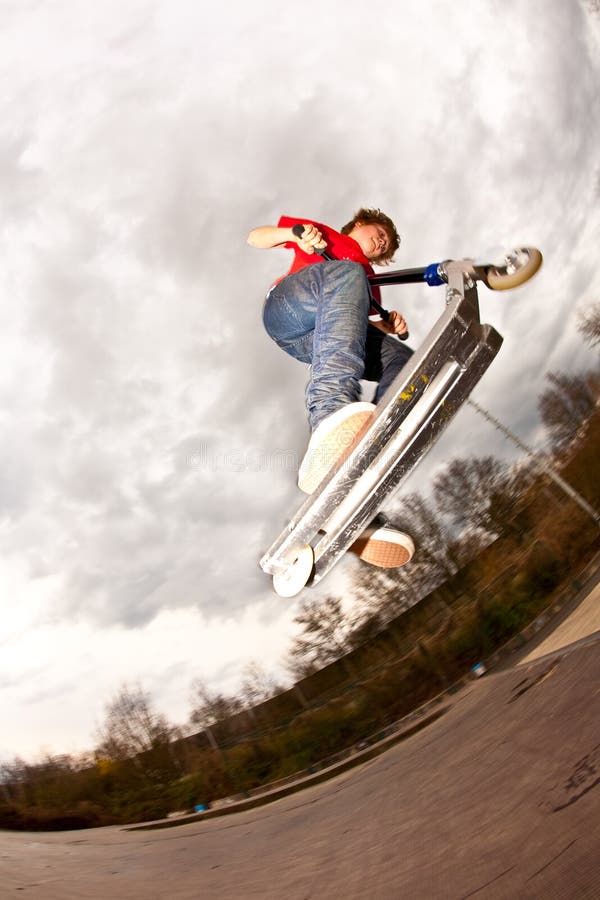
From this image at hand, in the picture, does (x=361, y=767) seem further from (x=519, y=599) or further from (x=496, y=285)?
(x=496, y=285)

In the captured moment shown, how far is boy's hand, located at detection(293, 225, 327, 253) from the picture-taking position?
7.50 ft

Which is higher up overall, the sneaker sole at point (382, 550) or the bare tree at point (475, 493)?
the bare tree at point (475, 493)

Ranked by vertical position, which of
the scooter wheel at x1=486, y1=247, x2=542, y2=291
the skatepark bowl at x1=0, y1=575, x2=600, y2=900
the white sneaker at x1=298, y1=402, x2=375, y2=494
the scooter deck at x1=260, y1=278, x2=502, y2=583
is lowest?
the skatepark bowl at x1=0, y1=575, x2=600, y2=900

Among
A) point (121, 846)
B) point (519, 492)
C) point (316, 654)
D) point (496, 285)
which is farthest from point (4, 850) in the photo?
point (519, 492)

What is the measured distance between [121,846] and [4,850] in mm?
1016

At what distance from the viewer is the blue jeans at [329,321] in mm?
2133

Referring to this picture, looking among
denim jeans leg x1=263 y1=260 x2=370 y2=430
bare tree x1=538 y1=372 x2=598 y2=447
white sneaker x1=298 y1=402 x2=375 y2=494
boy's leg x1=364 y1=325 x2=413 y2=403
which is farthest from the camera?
bare tree x1=538 y1=372 x2=598 y2=447

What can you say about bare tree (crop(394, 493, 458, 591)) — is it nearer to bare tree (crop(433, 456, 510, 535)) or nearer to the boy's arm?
bare tree (crop(433, 456, 510, 535))

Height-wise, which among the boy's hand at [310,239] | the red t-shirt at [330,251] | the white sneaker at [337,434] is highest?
the red t-shirt at [330,251]

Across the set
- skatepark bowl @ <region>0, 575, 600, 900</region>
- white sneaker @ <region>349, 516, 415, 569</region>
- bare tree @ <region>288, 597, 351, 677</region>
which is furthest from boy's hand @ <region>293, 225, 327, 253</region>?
bare tree @ <region>288, 597, 351, 677</region>

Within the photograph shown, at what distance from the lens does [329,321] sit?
2209 millimetres

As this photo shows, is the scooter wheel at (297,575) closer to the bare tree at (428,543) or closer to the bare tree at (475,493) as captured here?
the bare tree at (428,543)

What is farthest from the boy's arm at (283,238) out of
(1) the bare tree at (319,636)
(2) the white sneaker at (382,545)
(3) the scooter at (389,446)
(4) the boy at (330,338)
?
(1) the bare tree at (319,636)

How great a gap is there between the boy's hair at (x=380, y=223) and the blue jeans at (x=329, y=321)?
2.95 ft
